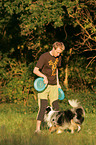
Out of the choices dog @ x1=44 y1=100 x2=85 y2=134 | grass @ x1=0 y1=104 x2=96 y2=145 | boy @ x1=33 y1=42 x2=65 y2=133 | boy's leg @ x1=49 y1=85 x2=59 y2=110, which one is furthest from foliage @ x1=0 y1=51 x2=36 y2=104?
dog @ x1=44 y1=100 x2=85 y2=134

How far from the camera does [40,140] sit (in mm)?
5449

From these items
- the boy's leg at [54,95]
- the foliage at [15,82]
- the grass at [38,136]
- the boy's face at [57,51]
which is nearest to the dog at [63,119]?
the grass at [38,136]

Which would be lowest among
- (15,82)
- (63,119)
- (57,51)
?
(63,119)

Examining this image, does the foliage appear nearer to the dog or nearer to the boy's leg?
the boy's leg

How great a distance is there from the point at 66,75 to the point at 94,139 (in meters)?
10.2

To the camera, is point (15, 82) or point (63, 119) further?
point (15, 82)

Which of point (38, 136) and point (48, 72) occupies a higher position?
point (48, 72)

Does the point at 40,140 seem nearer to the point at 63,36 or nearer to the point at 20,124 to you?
the point at 20,124

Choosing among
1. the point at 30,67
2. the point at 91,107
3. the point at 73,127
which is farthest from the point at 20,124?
the point at 30,67

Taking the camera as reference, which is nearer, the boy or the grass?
the grass

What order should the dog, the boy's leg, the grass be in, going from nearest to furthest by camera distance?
the grass
the dog
the boy's leg

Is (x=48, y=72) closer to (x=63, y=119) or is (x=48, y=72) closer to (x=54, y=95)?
(x=54, y=95)

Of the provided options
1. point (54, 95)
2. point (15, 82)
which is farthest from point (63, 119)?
point (15, 82)

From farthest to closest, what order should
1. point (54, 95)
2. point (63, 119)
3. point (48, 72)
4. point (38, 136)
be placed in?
point (54, 95), point (48, 72), point (63, 119), point (38, 136)
